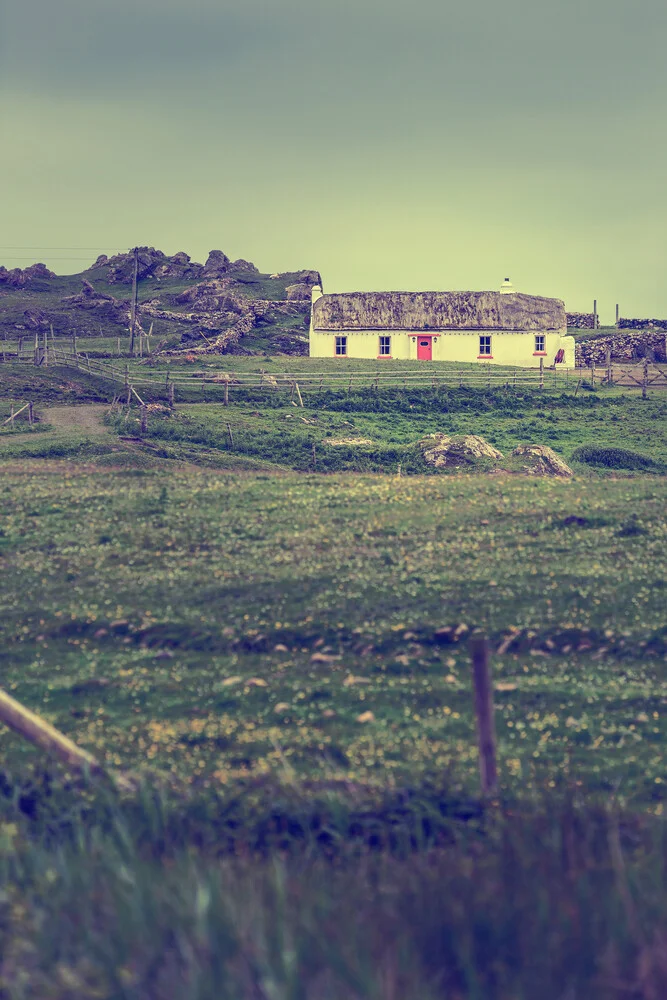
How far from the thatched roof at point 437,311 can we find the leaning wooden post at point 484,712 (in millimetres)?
76953

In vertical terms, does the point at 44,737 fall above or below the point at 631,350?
below

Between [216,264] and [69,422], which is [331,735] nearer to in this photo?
Result: [69,422]

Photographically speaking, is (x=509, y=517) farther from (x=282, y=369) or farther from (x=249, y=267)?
(x=249, y=267)

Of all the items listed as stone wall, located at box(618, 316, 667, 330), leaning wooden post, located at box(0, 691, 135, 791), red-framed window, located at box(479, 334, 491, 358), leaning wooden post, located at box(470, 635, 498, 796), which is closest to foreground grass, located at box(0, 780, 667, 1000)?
leaning wooden post, located at box(0, 691, 135, 791)

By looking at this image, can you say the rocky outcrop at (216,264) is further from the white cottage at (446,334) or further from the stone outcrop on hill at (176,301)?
the white cottage at (446,334)

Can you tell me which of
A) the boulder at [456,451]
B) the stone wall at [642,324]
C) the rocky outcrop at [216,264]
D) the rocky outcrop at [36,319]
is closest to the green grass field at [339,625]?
the boulder at [456,451]

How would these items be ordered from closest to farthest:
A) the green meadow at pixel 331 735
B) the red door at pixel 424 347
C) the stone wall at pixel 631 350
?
the green meadow at pixel 331 735 < the red door at pixel 424 347 < the stone wall at pixel 631 350

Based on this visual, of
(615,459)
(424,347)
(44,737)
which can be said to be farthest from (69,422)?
(44,737)

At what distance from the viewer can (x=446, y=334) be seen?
88812mm

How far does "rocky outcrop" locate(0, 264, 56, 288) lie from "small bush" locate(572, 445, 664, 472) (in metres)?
105

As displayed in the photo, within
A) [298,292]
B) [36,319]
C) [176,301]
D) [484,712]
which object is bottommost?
[484,712]

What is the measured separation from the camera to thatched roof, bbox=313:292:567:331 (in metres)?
88.9

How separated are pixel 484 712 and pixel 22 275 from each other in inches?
5565

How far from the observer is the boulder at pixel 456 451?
49.9 meters
